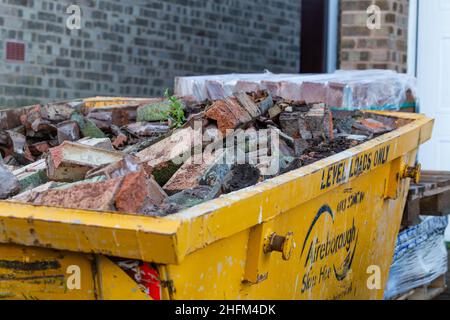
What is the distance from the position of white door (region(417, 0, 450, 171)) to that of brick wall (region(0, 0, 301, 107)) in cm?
485

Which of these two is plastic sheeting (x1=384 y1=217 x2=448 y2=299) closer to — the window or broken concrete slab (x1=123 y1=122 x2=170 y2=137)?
broken concrete slab (x1=123 y1=122 x2=170 y2=137)

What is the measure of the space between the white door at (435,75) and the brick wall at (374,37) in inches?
11.8

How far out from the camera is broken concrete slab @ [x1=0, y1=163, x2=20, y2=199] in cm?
362

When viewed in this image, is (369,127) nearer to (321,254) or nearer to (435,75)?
(321,254)

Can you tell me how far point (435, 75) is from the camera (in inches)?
358

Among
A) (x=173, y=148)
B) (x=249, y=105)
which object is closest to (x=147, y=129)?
(x=249, y=105)

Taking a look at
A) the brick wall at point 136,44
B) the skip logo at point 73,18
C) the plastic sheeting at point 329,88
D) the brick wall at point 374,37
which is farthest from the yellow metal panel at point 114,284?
the skip logo at point 73,18

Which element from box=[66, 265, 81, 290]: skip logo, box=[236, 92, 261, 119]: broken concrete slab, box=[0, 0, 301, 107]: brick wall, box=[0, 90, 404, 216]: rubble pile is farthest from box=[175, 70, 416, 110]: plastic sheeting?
box=[0, 0, 301, 107]: brick wall

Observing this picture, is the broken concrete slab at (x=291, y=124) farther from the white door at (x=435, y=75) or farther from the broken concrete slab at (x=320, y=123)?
the white door at (x=435, y=75)

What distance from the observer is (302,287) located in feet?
13.4

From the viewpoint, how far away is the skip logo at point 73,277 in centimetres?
306

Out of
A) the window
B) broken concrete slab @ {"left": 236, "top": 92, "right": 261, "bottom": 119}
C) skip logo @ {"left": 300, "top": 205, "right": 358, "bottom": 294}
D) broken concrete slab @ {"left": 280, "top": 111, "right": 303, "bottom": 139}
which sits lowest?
skip logo @ {"left": 300, "top": 205, "right": 358, "bottom": 294}

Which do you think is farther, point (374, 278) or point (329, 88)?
point (329, 88)

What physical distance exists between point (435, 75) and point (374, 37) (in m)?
0.85
